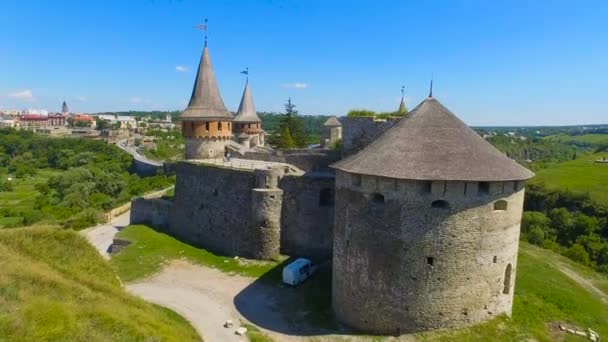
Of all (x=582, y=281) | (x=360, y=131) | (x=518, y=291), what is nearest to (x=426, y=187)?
(x=518, y=291)

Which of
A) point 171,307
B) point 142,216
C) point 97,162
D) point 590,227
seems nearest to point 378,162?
point 171,307

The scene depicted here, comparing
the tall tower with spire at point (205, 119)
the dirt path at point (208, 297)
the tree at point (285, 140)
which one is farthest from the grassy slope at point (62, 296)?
the tree at point (285, 140)

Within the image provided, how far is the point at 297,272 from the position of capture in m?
22.0

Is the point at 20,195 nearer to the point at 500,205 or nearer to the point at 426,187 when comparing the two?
the point at 426,187

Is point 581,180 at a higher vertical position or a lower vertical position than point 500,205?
lower

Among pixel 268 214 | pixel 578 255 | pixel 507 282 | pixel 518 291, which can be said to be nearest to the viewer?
pixel 507 282

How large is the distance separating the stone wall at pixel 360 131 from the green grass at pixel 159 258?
8.14 metres

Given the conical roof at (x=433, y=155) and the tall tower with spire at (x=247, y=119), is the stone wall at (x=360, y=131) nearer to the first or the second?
the conical roof at (x=433, y=155)

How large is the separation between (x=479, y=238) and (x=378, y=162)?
15.1ft

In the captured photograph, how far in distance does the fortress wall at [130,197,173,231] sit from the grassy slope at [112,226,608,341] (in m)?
3.52

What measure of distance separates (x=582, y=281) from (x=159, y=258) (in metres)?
24.4

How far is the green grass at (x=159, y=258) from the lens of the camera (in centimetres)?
2422

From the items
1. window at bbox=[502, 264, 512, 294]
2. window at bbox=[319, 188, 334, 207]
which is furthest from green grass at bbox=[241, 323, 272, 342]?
window at bbox=[502, 264, 512, 294]

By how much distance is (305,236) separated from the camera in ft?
81.1
